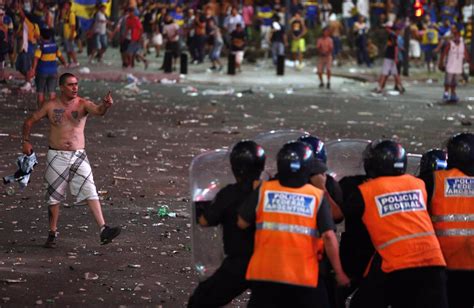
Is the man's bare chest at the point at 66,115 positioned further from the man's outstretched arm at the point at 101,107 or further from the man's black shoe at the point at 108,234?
the man's black shoe at the point at 108,234

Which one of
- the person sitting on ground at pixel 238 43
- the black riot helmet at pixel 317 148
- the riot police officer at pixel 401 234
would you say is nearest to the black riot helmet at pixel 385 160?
the riot police officer at pixel 401 234

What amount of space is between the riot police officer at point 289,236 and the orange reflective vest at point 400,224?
408 mm

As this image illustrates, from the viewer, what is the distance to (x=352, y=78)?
3431 centimetres

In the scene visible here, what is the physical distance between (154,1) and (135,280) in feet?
106

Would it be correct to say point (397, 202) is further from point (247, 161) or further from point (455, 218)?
point (247, 161)

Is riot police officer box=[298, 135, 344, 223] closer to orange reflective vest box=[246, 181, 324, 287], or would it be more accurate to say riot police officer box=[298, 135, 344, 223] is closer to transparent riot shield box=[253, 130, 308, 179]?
transparent riot shield box=[253, 130, 308, 179]

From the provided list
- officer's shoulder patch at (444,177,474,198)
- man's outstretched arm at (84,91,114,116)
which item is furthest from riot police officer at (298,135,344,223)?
man's outstretched arm at (84,91,114,116)

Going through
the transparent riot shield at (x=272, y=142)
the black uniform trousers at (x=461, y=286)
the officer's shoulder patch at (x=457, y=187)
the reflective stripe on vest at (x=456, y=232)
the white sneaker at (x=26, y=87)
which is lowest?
the white sneaker at (x=26, y=87)

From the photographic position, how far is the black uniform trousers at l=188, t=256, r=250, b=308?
6.42 metres

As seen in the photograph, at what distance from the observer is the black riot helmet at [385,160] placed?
261 inches

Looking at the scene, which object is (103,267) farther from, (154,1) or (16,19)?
(154,1)

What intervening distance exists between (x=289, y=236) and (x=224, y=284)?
0.55 metres

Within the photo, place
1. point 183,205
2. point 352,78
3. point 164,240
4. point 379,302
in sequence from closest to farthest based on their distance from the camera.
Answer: point 379,302
point 164,240
point 183,205
point 352,78

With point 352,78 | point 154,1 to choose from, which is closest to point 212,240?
point 352,78
